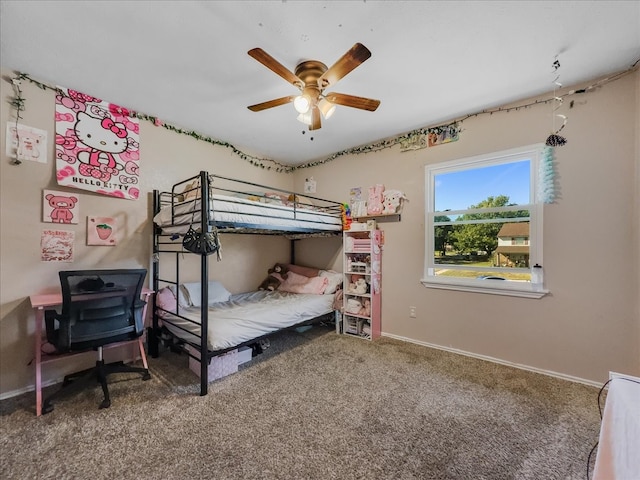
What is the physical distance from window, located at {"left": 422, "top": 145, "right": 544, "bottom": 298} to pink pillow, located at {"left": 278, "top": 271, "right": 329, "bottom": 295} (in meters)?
1.37

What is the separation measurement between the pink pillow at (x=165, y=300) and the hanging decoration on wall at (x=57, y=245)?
0.81 metres

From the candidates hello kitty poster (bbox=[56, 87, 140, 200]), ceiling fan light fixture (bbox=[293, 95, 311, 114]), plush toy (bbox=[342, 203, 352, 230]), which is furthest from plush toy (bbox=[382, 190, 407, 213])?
hello kitty poster (bbox=[56, 87, 140, 200])

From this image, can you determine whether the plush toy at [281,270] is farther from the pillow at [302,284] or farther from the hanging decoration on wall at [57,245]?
the hanging decoration on wall at [57,245]

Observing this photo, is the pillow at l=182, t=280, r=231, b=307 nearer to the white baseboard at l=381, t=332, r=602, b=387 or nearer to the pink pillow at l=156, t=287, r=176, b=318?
the pink pillow at l=156, t=287, r=176, b=318

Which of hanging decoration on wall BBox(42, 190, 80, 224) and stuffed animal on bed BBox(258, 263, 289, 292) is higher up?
hanging decoration on wall BBox(42, 190, 80, 224)

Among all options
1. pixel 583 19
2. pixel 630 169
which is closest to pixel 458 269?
pixel 630 169

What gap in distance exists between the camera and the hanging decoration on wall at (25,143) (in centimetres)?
215

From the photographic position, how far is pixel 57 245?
2344mm

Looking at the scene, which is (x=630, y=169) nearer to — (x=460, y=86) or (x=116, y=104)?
(x=460, y=86)

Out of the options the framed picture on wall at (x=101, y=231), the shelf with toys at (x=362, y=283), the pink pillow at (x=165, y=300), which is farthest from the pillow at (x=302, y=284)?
the framed picture on wall at (x=101, y=231)

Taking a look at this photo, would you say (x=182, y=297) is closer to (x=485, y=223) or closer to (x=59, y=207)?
(x=59, y=207)

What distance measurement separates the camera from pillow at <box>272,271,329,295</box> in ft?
12.2

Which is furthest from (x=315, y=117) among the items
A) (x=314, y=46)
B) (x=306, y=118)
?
(x=314, y=46)

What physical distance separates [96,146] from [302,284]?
278cm
